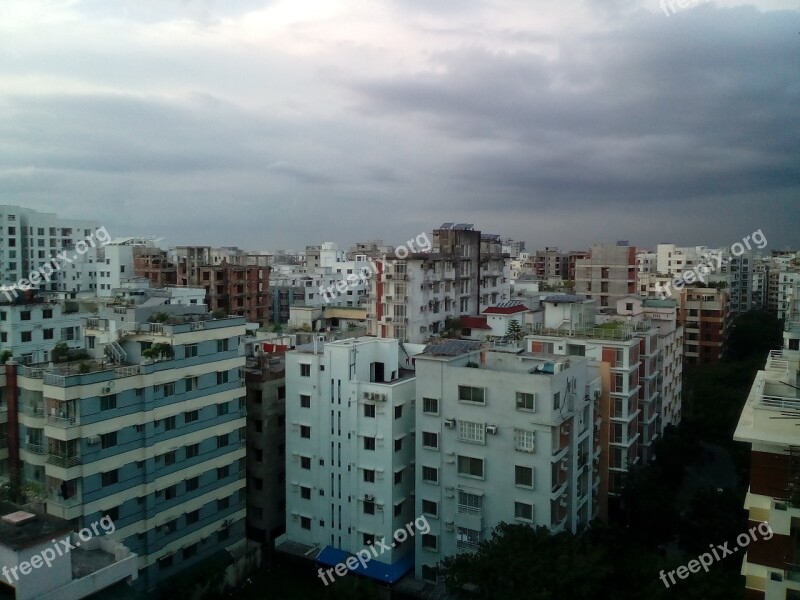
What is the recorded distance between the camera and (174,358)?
20312 millimetres

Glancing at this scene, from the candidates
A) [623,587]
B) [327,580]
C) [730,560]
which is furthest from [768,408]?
[327,580]

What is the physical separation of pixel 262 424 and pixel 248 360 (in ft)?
9.95

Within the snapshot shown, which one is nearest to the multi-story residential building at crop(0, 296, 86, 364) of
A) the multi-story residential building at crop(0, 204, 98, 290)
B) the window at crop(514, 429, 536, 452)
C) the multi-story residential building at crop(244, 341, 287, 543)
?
the multi-story residential building at crop(244, 341, 287, 543)

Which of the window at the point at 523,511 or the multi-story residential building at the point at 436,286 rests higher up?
the multi-story residential building at the point at 436,286

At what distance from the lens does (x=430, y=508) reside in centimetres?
2062

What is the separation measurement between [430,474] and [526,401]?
13.8 ft

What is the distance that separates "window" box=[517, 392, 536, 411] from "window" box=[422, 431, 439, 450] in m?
3.06

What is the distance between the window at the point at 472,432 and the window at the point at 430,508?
8.05 feet

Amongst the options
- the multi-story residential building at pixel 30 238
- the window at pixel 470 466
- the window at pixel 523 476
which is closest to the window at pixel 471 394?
the window at pixel 470 466

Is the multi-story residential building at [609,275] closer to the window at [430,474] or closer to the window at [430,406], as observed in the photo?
the window at [430,406]

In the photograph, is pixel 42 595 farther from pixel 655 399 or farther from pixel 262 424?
pixel 655 399

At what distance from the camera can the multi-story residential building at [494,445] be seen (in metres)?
18.7

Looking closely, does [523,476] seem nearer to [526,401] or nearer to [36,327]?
[526,401]

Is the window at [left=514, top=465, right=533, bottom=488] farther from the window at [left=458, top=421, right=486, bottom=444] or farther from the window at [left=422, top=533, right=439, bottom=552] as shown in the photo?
the window at [left=422, top=533, right=439, bottom=552]
